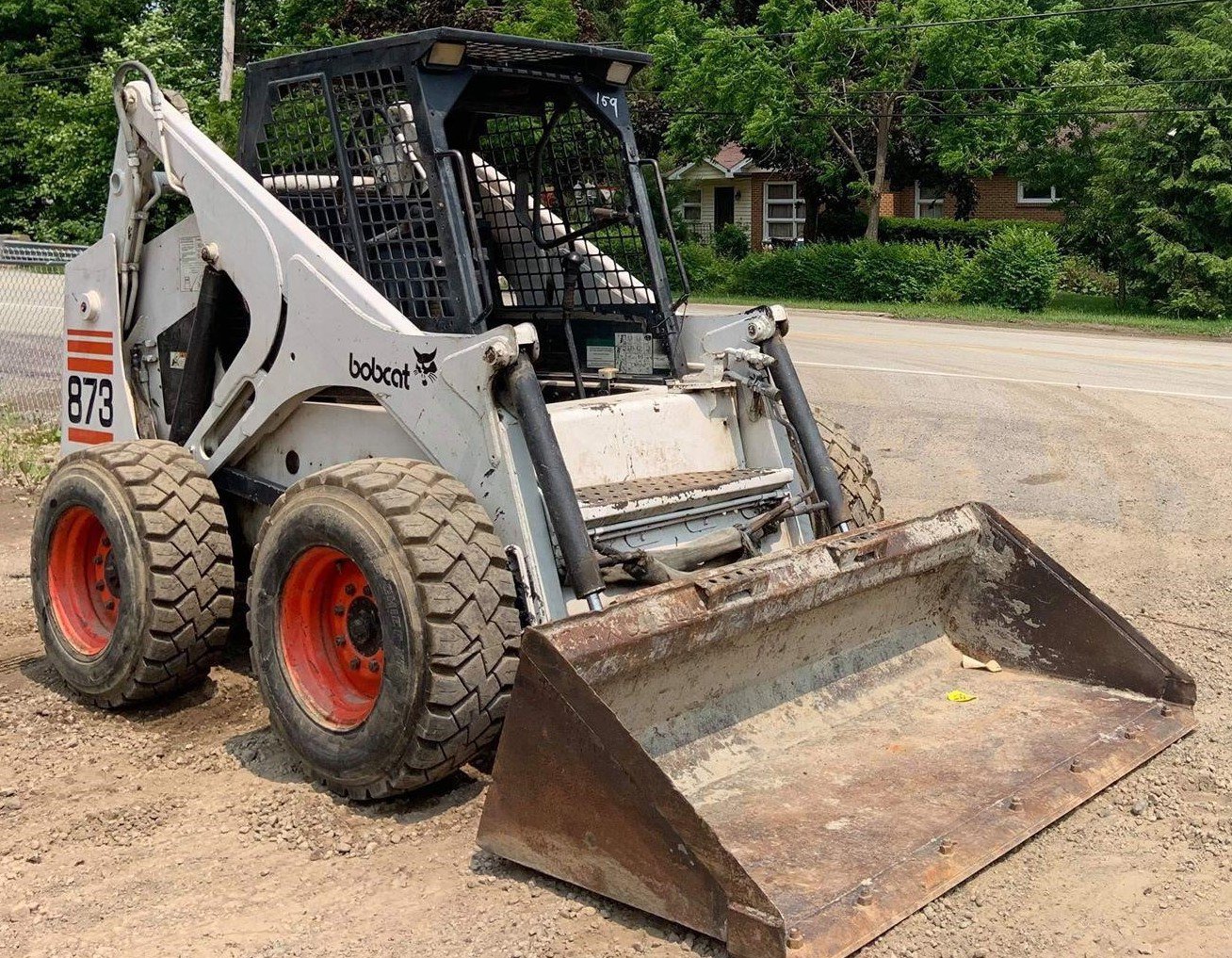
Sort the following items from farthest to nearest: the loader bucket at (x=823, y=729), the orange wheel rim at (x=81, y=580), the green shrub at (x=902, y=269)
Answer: the green shrub at (x=902, y=269) → the orange wheel rim at (x=81, y=580) → the loader bucket at (x=823, y=729)

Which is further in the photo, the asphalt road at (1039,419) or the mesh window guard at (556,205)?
the asphalt road at (1039,419)

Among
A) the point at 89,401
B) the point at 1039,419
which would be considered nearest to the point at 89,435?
the point at 89,401

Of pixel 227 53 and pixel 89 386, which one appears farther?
pixel 227 53

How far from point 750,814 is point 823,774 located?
0.39 metres

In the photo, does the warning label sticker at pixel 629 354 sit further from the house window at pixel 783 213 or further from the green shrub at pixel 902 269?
the house window at pixel 783 213

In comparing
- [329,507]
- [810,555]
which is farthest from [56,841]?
[810,555]

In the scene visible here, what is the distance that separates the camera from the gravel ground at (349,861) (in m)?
3.82

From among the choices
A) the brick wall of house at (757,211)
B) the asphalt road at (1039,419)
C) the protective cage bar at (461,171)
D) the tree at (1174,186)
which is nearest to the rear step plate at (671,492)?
the protective cage bar at (461,171)

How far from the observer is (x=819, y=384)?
15.0m

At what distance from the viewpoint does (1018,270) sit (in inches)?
1068

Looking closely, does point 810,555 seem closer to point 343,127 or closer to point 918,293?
point 343,127

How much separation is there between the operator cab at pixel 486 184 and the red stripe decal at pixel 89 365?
4.03 feet

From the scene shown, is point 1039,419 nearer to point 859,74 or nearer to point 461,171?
point 461,171

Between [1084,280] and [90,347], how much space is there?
29.9 metres
